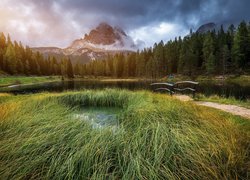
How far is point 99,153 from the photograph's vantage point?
3.80 metres

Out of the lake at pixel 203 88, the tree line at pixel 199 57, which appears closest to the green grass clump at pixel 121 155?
the lake at pixel 203 88

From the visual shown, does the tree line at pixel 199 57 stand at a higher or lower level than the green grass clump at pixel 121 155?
higher

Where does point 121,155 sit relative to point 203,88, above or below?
above

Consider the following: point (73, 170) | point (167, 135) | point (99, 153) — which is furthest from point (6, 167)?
point (167, 135)

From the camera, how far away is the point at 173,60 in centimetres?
6862

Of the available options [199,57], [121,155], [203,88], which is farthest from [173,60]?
[121,155]

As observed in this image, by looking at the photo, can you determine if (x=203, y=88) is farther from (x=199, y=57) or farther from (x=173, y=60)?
(x=173, y=60)

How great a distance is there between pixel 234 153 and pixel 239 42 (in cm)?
5582

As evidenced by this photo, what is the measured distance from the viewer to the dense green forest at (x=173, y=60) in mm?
50688

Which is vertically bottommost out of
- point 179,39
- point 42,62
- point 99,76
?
point 99,76

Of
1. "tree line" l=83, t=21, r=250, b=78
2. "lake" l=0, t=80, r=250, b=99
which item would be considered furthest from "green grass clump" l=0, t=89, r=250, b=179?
"tree line" l=83, t=21, r=250, b=78

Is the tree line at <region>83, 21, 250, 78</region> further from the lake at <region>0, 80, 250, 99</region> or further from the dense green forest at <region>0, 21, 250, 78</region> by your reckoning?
the lake at <region>0, 80, 250, 99</region>

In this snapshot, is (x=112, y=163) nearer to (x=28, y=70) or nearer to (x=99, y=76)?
(x=28, y=70)

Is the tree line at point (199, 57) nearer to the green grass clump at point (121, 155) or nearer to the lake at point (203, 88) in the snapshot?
the lake at point (203, 88)
